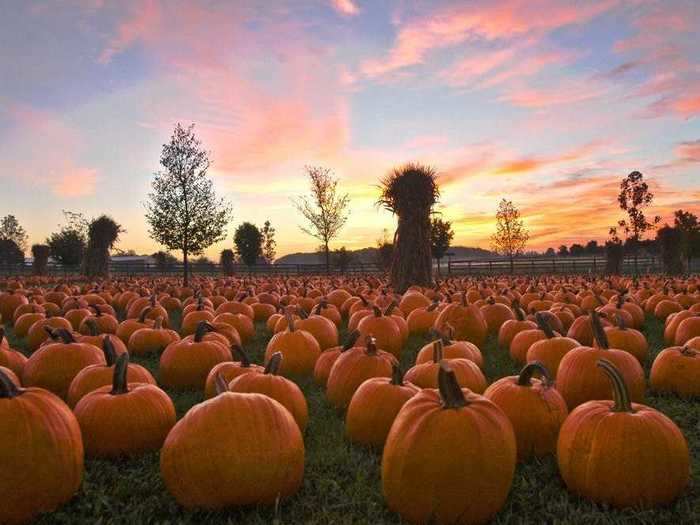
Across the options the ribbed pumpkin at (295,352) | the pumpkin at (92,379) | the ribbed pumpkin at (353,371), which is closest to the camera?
the pumpkin at (92,379)

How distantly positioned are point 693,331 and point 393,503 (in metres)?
5.80

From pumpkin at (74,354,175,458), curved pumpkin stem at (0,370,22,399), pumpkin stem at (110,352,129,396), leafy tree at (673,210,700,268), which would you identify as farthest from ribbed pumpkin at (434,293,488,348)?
leafy tree at (673,210,700,268)

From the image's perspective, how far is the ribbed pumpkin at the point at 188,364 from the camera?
553 cm

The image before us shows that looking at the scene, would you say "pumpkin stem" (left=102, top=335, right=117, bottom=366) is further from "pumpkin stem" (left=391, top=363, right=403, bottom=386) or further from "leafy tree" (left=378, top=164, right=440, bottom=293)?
"leafy tree" (left=378, top=164, right=440, bottom=293)

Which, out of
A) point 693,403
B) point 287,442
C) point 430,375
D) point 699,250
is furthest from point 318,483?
point 699,250

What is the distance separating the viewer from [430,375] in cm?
432

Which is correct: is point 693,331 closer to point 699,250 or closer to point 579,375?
point 579,375

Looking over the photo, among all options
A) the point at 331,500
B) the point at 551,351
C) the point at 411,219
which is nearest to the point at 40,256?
the point at 411,219

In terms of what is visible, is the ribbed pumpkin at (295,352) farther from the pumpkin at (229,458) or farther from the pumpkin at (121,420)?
the pumpkin at (229,458)

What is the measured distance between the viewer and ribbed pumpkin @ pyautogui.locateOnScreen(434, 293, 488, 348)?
7.68 metres

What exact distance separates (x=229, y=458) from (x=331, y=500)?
613 mm

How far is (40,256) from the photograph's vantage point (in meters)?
36.2

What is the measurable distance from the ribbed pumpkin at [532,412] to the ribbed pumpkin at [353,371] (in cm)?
125

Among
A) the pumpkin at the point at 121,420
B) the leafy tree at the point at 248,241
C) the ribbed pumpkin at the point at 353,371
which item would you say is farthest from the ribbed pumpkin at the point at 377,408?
the leafy tree at the point at 248,241
